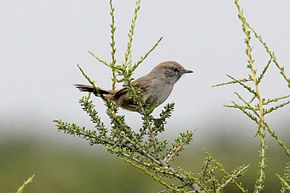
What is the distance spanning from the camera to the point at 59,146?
1028 inches

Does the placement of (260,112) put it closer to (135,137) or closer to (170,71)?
(135,137)

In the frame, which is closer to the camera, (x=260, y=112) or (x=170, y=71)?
(x=260, y=112)

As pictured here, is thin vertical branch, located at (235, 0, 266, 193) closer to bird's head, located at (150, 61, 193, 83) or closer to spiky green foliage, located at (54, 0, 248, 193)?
spiky green foliage, located at (54, 0, 248, 193)

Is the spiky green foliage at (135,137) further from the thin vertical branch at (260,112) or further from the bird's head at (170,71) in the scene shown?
the bird's head at (170,71)

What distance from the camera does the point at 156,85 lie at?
19.4 ft

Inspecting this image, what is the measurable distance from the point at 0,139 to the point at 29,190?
22.3ft

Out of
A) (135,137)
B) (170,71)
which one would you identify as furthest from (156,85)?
(135,137)

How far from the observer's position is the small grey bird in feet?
17.2

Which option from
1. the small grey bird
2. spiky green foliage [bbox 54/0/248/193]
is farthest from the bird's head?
spiky green foliage [bbox 54/0/248/193]

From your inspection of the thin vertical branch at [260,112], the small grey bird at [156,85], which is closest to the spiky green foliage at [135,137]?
the thin vertical branch at [260,112]

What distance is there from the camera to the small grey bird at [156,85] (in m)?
5.26

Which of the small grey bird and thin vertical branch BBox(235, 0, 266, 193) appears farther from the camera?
the small grey bird

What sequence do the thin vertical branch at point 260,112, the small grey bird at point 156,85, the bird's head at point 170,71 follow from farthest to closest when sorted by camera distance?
the bird's head at point 170,71
the small grey bird at point 156,85
the thin vertical branch at point 260,112

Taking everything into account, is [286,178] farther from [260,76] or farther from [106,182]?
[106,182]
